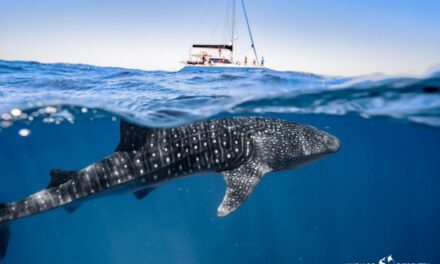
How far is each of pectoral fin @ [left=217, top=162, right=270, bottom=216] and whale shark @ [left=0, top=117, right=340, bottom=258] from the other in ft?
0.07

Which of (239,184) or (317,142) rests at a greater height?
(317,142)

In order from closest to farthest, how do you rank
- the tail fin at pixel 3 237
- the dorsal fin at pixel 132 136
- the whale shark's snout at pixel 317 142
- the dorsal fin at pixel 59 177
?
1. the dorsal fin at pixel 59 177
2. the tail fin at pixel 3 237
3. the dorsal fin at pixel 132 136
4. the whale shark's snout at pixel 317 142

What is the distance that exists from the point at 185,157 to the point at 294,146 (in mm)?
2361

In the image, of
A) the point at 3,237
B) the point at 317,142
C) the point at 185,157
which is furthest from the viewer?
the point at 317,142

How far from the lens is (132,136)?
6.97 metres

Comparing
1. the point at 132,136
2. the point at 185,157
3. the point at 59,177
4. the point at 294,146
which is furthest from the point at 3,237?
the point at 294,146

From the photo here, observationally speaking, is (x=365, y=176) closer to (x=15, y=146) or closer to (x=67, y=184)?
(x=15, y=146)

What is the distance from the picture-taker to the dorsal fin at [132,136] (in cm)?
693

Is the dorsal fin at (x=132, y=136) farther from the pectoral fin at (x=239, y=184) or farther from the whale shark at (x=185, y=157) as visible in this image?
the pectoral fin at (x=239, y=184)

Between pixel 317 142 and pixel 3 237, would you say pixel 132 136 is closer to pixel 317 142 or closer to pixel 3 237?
pixel 3 237

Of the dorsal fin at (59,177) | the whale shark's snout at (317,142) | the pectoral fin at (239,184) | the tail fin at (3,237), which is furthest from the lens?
the whale shark's snout at (317,142)

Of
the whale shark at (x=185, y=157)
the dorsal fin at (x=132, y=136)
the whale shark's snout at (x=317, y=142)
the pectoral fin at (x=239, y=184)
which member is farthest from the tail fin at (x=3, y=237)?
the whale shark's snout at (x=317, y=142)

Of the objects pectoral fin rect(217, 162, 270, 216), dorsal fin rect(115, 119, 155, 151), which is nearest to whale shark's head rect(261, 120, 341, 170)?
pectoral fin rect(217, 162, 270, 216)

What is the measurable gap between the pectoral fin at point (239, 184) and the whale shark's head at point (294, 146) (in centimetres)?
39
